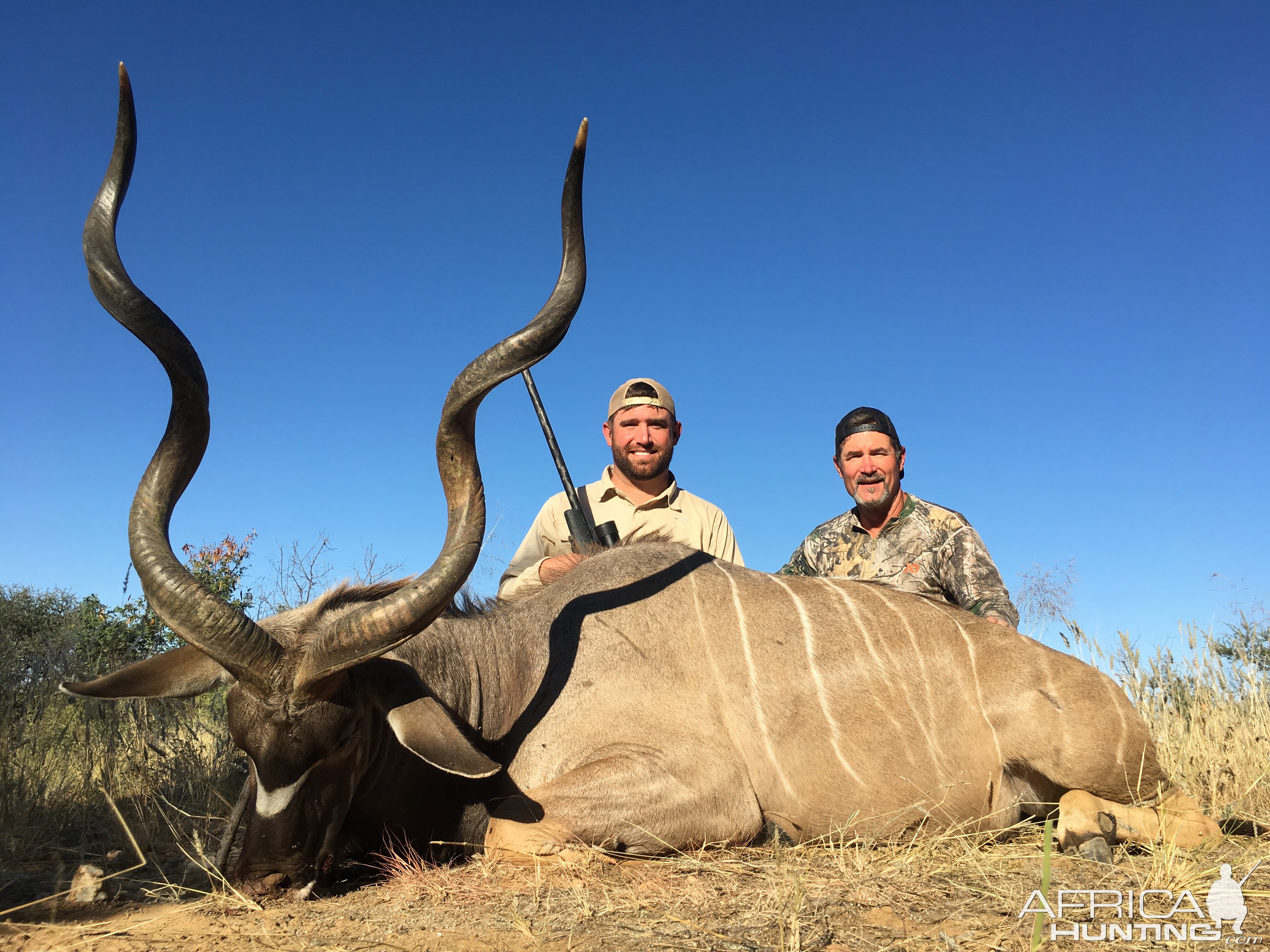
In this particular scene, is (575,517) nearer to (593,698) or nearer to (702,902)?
(593,698)

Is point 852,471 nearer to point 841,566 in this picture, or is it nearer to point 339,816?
point 841,566

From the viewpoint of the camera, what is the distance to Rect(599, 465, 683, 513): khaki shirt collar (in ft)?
19.2

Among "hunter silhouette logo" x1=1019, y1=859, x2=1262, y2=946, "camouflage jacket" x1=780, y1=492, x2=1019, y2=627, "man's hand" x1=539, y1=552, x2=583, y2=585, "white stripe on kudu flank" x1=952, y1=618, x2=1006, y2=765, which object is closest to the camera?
"hunter silhouette logo" x1=1019, y1=859, x2=1262, y2=946

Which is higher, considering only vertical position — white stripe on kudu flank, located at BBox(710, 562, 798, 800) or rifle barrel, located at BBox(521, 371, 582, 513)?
rifle barrel, located at BBox(521, 371, 582, 513)

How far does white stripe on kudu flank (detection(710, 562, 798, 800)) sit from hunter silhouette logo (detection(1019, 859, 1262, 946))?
3.29ft

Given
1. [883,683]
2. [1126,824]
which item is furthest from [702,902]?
[1126,824]

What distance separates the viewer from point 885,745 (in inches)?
142

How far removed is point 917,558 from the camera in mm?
5094

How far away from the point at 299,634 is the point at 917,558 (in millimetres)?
3466

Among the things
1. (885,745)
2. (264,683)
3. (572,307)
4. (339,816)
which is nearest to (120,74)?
(572,307)

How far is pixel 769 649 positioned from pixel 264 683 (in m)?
1.94

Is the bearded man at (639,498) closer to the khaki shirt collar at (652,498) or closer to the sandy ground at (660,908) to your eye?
the khaki shirt collar at (652,498)

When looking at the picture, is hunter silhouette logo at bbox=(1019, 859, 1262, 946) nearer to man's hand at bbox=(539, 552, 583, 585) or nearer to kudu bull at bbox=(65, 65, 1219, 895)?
kudu bull at bbox=(65, 65, 1219, 895)

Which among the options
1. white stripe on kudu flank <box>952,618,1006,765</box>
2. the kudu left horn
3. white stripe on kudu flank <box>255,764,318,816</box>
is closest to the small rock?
white stripe on kudu flank <box>255,764,318,816</box>
